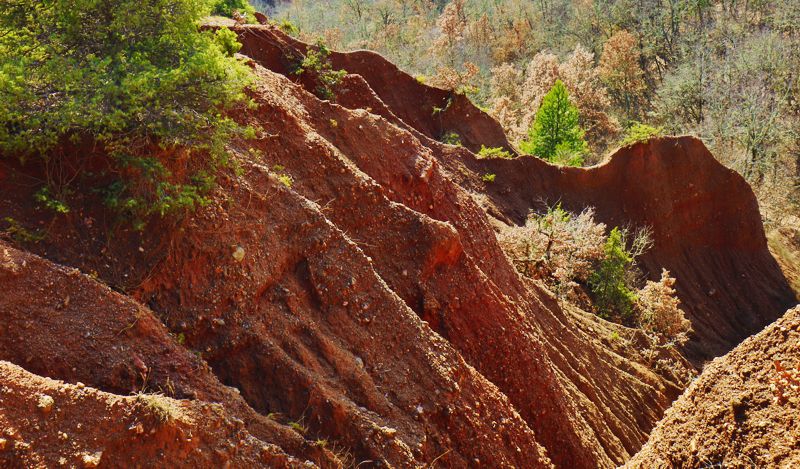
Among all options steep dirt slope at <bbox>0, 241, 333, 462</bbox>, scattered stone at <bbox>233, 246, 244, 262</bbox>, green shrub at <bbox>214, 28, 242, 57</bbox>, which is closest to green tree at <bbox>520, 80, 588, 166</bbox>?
green shrub at <bbox>214, 28, 242, 57</bbox>

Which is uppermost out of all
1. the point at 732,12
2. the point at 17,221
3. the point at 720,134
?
the point at 732,12

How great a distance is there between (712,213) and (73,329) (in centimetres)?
2522

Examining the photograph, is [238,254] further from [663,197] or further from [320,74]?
[663,197]

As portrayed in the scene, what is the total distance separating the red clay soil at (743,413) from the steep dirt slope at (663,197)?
15.0 meters

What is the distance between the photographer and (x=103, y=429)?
4.94 metres

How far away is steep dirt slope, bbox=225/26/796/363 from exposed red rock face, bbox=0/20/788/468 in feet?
28.5

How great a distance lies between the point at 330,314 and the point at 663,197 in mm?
19878

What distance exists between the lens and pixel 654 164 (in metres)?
24.7

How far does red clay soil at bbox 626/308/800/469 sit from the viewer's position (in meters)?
5.18

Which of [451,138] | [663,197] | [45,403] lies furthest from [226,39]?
[663,197]

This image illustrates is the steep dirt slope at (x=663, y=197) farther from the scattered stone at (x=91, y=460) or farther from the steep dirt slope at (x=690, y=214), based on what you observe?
the scattered stone at (x=91, y=460)

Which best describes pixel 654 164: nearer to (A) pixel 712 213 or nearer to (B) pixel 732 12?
(A) pixel 712 213

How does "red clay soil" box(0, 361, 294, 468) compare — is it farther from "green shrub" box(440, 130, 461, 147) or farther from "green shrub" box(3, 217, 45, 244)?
"green shrub" box(440, 130, 461, 147)

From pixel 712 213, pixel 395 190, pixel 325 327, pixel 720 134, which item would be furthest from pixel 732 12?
pixel 325 327
